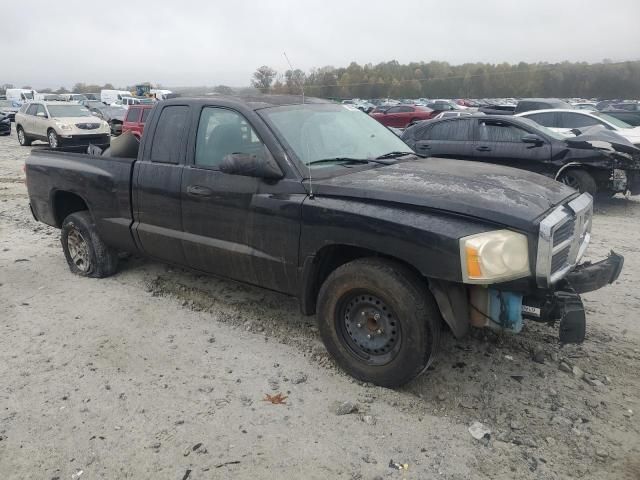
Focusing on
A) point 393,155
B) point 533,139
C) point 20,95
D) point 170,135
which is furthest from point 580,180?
point 20,95

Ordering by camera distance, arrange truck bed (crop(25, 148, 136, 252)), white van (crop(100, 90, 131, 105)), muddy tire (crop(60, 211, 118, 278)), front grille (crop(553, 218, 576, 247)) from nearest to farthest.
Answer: front grille (crop(553, 218, 576, 247)) → truck bed (crop(25, 148, 136, 252)) → muddy tire (crop(60, 211, 118, 278)) → white van (crop(100, 90, 131, 105))

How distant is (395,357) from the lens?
10.4 feet

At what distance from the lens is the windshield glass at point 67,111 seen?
18.5 metres

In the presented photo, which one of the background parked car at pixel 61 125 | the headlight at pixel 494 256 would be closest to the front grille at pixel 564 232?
the headlight at pixel 494 256

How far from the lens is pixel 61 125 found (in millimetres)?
18047

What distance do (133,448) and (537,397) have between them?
2407 mm

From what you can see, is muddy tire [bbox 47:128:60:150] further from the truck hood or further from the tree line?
the tree line

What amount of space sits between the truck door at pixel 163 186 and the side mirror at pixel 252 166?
779 mm

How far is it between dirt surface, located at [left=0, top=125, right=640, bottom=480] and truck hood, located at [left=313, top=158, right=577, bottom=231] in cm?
118

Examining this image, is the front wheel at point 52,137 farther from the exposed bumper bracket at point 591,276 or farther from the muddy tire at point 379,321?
the exposed bumper bracket at point 591,276

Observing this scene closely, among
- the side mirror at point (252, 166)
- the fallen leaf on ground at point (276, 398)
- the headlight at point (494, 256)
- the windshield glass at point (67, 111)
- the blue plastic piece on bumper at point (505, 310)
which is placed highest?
the windshield glass at point (67, 111)

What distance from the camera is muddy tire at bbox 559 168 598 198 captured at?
838 centimetres

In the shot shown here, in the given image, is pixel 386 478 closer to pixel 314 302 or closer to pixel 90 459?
pixel 314 302

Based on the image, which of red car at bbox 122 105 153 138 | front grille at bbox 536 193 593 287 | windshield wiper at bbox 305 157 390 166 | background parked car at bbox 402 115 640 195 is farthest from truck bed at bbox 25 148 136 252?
red car at bbox 122 105 153 138
